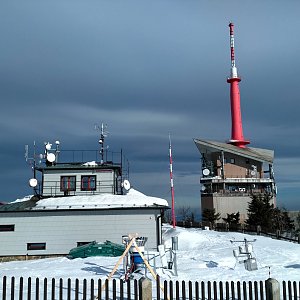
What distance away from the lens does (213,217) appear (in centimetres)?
4941

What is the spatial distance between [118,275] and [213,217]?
36818 millimetres

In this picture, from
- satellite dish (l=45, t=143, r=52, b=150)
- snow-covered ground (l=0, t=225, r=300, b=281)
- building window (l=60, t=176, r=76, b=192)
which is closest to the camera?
snow-covered ground (l=0, t=225, r=300, b=281)

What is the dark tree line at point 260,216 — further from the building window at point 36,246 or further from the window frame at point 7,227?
the window frame at point 7,227

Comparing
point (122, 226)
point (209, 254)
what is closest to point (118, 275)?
point (209, 254)

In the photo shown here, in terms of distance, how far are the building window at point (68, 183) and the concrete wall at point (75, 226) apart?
13.8ft

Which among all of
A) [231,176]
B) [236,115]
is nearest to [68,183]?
[231,176]

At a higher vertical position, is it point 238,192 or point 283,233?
point 238,192

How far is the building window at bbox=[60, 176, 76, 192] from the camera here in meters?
28.5

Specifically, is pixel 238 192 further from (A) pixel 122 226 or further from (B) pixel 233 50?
(A) pixel 122 226

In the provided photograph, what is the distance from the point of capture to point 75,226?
2434 centimetres

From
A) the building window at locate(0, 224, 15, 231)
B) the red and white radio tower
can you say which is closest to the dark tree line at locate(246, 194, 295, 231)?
the red and white radio tower

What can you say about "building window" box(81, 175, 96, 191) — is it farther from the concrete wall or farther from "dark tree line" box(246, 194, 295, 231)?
"dark tree line" box(246, 194, 295, 231)

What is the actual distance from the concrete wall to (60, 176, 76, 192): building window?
4198 mm

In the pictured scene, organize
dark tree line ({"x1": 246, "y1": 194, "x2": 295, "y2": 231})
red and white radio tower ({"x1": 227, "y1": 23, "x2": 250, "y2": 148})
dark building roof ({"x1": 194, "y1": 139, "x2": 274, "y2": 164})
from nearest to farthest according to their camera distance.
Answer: dark tree line ({"x1": 246, "y1": 194, "x2": 295, "y2": 231})
dark building roof ({"x1": 194, "y1": 139, "x2": 274, "y2": 164})
red and white radio tower ({"x1": 227, "y1": 23, "x2": 250, "y2": 148})
